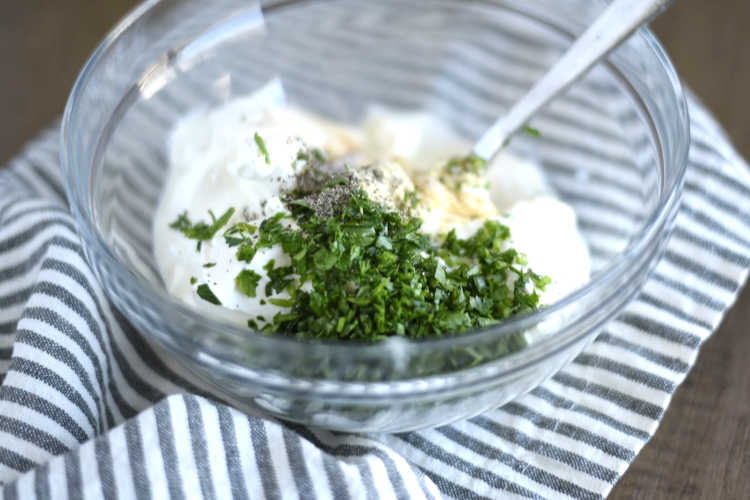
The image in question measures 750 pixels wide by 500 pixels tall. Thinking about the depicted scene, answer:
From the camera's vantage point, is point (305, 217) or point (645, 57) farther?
point (645, 57)

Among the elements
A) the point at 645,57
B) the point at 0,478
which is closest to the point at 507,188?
the point at 645,57

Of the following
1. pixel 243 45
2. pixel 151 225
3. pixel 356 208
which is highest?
pixel 243 45

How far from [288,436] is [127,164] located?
0.79 metres

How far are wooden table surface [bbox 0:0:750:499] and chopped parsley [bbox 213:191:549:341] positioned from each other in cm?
40

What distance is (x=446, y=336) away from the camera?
1.11 m

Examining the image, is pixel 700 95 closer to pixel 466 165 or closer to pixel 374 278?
pixel 466 165

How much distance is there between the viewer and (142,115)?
174 centimetres

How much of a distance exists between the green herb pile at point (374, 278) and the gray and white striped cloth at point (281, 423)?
201mm

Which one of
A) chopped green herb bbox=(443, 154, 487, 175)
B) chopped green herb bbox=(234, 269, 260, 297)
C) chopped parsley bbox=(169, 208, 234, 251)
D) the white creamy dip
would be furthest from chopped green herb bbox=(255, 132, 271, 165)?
chopped green herb bbox=(443, 154, 487, 175)

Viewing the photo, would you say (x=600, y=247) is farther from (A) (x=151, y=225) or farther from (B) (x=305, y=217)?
(A) (x=151, y=225)

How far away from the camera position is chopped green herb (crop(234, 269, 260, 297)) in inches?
50.1

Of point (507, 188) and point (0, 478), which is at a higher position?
point (507, 188)

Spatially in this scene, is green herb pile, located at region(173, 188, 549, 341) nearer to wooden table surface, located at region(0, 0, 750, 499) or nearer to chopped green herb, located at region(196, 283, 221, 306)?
chopped green herb, located at region(196, 283, 221, 306)

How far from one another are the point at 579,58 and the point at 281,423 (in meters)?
0.88
